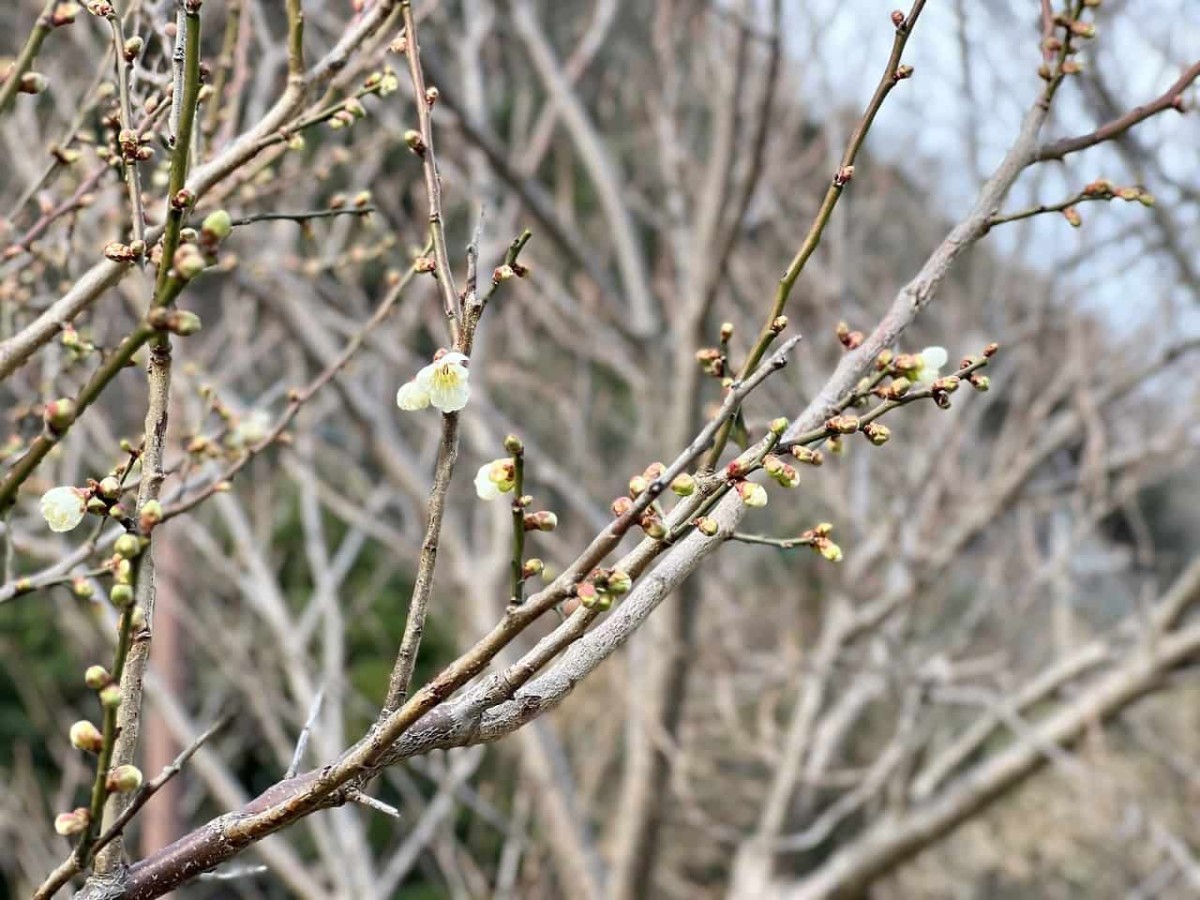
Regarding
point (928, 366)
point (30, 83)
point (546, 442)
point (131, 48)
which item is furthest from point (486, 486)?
point (546, 442)

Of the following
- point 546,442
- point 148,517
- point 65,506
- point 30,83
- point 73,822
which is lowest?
point 73,822

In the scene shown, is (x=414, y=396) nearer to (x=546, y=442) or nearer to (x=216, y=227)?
(x=216, y=227)

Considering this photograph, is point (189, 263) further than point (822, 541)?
No

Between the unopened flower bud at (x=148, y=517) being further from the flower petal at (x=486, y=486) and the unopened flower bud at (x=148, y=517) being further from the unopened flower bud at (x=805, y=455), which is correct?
the unopened flower bud at (x=805, y=455)

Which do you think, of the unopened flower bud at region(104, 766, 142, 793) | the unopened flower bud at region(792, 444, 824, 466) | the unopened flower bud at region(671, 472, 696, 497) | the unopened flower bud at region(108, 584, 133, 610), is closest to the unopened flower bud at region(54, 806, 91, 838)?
the unopened flower bud at region(104, 766, 142, 793)

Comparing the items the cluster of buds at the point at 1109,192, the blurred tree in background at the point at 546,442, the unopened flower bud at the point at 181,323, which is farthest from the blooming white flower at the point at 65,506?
the cluster of buds at the point at 1109,192

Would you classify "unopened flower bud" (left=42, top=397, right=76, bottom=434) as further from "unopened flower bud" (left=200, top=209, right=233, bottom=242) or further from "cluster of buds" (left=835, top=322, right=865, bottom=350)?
"cluster of buds" (left=835, top=322, right=865, bottom=350)
